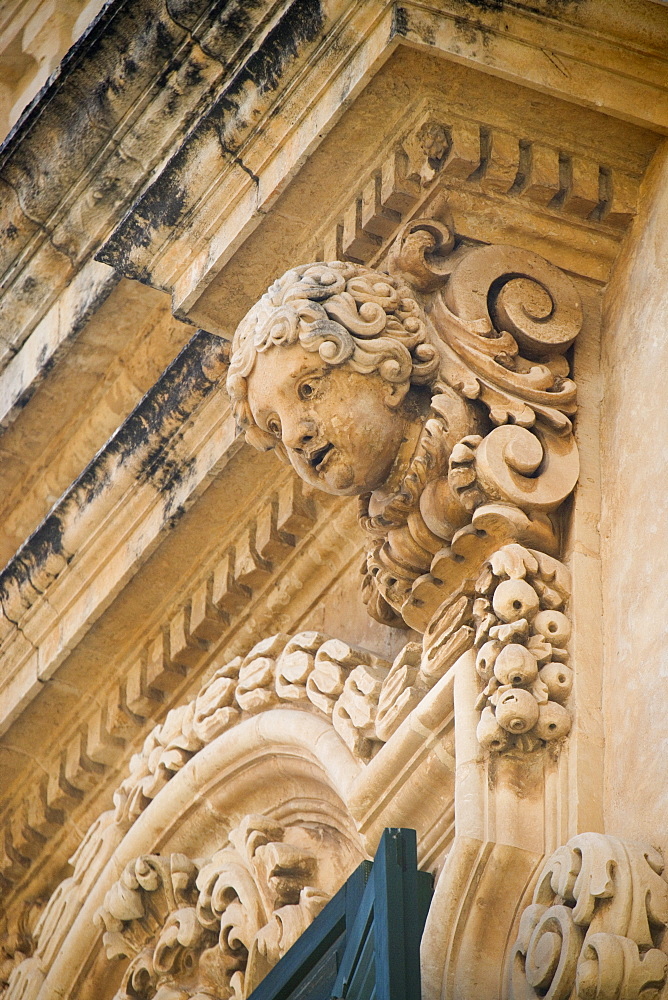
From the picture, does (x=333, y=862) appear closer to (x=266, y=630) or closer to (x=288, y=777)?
(x=288, y=777)

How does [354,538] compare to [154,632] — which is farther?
[154,632]

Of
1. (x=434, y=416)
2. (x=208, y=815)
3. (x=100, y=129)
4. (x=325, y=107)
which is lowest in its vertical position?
(x=208, y=815)

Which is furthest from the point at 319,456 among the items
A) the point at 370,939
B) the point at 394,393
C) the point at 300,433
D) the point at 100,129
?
the point at 100,129

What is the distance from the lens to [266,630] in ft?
13.5

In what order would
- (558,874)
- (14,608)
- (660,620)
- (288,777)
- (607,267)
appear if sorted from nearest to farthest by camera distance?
1. (558,874)
2. (660,620)
3. (607,267)
4. (288,777)
5. (14,608)

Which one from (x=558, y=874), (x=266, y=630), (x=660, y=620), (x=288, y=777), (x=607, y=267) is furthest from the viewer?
(x=266, y=630)

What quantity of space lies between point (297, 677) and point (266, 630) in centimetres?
48

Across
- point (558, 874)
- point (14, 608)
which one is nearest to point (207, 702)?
point (14, 608)

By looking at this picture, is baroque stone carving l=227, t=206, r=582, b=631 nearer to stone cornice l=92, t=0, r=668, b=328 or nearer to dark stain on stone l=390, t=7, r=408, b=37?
stone cornice l=92, t=0, r=668, b=328

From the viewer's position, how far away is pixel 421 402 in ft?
10.8

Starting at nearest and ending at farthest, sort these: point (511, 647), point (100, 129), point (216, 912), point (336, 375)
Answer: point (511, 647)
point (336, 375)
point (216, 912)
point (100, 129)

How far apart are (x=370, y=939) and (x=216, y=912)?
1.16 metres

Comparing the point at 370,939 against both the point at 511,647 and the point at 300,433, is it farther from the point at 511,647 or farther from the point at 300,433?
the point at 300,433

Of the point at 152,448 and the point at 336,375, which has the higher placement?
the point at 152,448
